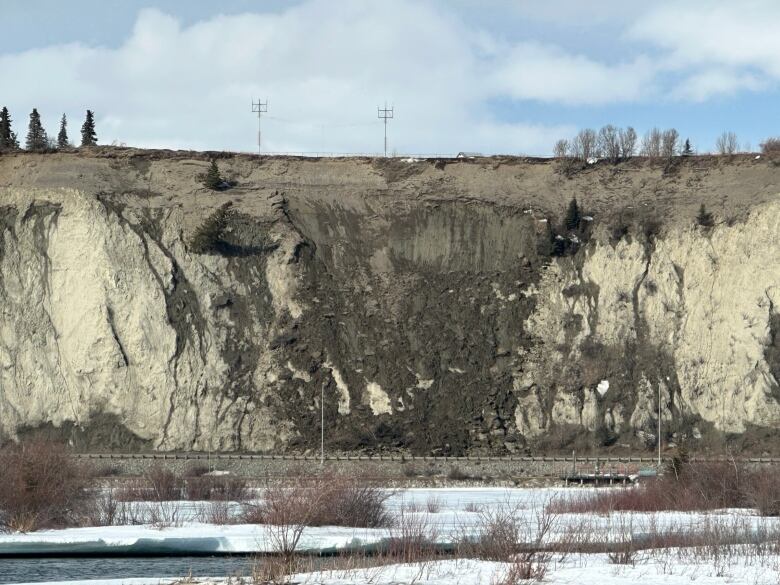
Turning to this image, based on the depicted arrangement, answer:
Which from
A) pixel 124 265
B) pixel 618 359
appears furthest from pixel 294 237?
pixel 618 359

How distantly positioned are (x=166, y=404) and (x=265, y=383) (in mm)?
4686

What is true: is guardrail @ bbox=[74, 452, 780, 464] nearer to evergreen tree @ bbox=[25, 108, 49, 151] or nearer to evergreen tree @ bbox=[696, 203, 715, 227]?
evergreen tree @ bbox=[696, 203, 715, 227]

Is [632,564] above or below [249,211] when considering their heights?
below

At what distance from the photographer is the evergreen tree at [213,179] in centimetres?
7450

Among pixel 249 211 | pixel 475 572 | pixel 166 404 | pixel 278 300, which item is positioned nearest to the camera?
pixel 475 572

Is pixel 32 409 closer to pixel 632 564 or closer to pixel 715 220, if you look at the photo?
pixel 715 220

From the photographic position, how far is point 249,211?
7256 cm

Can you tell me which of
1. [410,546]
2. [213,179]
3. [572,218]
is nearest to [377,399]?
[572,218]

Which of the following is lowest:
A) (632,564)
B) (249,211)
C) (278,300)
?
(632,564)

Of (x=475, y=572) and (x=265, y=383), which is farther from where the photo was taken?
(x=265, y=383)

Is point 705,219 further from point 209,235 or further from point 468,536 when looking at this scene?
point 468,536

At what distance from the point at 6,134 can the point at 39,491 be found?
53.7 m

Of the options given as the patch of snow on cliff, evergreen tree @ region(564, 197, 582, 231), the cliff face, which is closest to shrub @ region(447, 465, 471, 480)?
the cliff face

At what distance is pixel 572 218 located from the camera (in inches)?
2835
